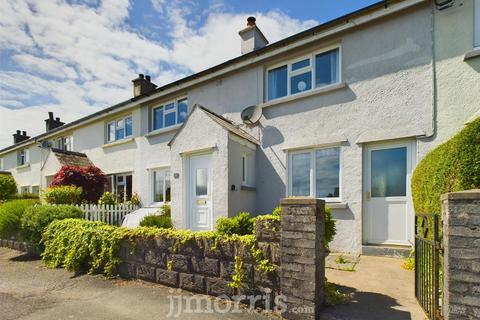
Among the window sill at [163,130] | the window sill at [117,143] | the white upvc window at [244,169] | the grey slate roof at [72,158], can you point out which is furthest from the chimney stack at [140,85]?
the white upvc window at [244,169]

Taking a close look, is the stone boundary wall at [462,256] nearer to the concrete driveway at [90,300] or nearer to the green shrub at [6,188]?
the concrete driveway at [90,300]

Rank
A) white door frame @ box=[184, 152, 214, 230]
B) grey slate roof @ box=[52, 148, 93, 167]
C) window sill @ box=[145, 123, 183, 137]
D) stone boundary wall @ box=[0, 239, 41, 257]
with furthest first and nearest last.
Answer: grey slate roof @ box=[52, 148, 93, 167] < window sill @ box=[145, 123, 183, 137] < white door frame @ box=[184, 152, 214, 230] < stone boundary wall @ box=[0, 239, 41, 257]

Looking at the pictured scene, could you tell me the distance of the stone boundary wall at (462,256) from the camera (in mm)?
2635

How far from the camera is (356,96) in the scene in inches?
290

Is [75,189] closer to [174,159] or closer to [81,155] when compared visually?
[81,155]

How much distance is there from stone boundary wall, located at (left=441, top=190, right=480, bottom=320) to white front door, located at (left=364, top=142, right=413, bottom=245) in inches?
164

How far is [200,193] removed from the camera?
8633mm

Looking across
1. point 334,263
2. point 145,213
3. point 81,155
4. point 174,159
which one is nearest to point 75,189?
point 145,213

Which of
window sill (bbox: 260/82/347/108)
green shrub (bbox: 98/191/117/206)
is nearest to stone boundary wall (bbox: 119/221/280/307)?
window sill (bbox: 260/82/347/108)

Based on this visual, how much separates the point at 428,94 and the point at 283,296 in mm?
5664

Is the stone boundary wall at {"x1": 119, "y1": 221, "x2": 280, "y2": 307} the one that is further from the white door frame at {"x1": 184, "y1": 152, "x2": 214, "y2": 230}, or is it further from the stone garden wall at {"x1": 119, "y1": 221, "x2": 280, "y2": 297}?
the white door frame at {"x1": 184, "y1": 152, "x2": 214, "y2": 230}

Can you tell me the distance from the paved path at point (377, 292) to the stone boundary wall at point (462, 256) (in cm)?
83

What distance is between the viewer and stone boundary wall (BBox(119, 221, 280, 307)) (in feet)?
12.8

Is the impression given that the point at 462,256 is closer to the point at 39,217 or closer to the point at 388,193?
the point at 388,193
